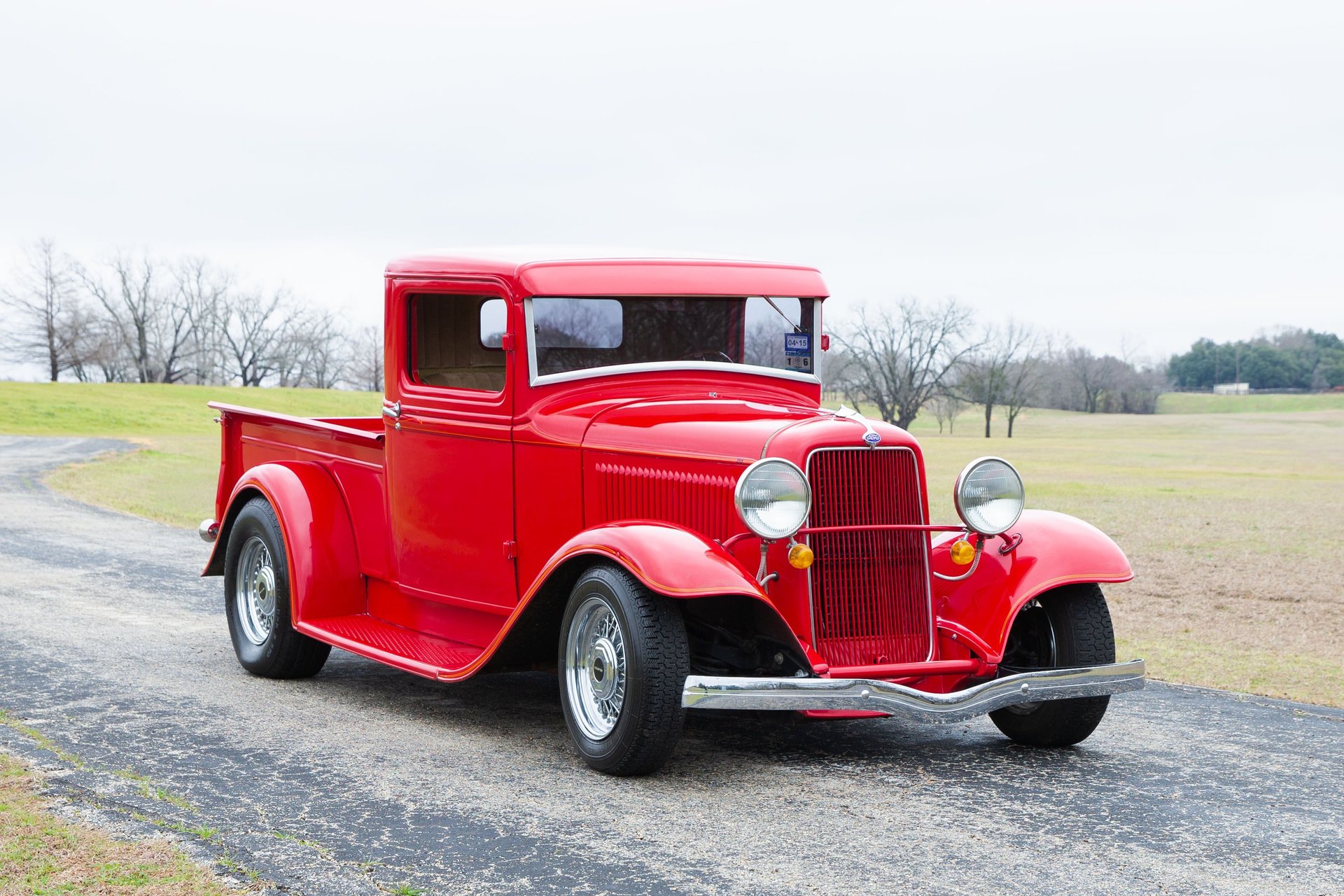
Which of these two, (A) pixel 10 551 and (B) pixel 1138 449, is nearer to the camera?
(A) pixel 10 551

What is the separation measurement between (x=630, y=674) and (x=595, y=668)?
39cm

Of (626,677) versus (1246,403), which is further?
(1246,403)

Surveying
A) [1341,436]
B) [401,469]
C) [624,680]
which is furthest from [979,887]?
[1341,436]

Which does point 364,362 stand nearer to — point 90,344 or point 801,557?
point 90,344

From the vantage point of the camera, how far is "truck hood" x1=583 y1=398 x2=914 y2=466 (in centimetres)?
528

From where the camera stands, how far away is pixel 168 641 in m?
8.00

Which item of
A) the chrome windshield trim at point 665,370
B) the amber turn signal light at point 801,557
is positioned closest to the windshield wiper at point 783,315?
the chrome windshield trim at point 665,370

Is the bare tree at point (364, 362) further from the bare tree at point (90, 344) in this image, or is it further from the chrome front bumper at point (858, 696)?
the chrome front bumper at point (858, 696)

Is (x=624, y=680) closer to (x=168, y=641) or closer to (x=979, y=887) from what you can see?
(x=979, y=887)

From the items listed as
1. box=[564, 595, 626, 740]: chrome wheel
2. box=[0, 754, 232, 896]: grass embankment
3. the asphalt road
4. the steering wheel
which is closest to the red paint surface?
the steering wheel

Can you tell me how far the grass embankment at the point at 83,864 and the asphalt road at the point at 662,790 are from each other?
0.44 ft

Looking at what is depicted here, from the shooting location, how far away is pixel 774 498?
507 cm

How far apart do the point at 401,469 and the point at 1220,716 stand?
4177mm

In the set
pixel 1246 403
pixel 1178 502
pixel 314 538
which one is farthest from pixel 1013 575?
pixel 1246 403
